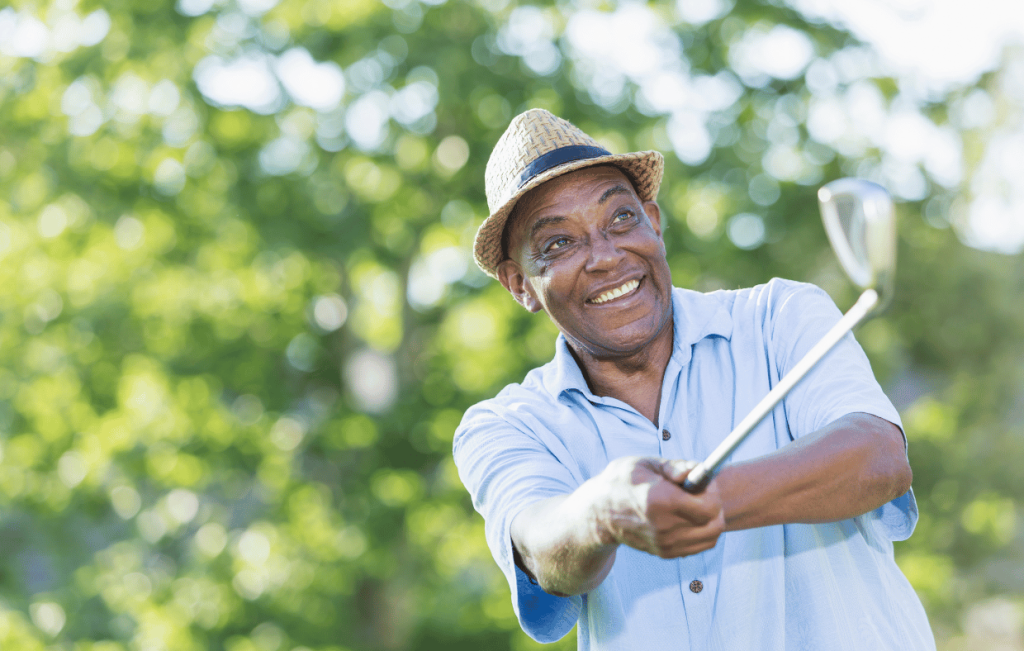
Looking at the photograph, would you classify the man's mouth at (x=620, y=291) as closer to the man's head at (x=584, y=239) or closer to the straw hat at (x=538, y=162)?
the man's head at (x=584, y=239)

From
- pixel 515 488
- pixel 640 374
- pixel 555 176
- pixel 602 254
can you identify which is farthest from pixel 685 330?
pixel 515 488

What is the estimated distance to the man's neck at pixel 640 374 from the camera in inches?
86.1

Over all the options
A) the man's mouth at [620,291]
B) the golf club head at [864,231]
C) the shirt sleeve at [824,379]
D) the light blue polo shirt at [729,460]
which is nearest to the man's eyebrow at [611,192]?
the man's mouth at [620,291]

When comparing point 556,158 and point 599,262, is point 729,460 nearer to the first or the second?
point 599,262

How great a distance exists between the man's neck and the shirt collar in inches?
1.4

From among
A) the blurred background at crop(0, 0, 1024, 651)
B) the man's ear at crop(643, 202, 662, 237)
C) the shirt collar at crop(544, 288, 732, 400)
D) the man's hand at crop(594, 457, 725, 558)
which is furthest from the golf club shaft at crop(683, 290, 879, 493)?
the blurred background at crop(0, 0, 1024, 651)

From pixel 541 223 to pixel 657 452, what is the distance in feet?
2.00

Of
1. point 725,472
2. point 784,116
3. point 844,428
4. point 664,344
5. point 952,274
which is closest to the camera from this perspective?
point 725,472

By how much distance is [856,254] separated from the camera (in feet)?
4.05

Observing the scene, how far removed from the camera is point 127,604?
8438 mm

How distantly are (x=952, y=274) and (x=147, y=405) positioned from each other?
30.7 feet

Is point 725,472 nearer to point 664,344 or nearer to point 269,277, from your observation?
point 664,344

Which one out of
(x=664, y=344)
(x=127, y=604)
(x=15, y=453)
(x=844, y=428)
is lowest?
(x=127, y=604)

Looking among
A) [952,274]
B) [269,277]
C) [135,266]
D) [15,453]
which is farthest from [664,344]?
[952,274]
